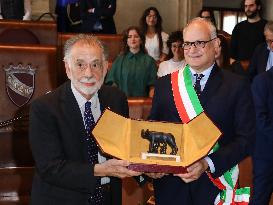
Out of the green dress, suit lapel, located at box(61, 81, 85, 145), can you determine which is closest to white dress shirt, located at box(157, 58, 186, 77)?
the green dress

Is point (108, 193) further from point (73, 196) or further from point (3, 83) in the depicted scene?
point (3, 83)

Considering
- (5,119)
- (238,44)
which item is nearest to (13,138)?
(5,119)

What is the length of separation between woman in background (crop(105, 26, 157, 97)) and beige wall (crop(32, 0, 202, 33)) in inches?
182

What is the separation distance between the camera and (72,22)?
7.52m

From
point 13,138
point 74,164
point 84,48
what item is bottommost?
point 13,138

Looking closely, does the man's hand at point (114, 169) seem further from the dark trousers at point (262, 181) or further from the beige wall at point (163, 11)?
the beige wall at point (163, 11)

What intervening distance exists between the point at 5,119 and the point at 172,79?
2135 millimetres

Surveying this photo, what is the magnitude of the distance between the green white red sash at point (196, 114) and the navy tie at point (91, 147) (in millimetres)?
406

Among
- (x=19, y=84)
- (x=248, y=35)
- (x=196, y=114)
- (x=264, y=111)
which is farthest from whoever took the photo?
(x=248, y=35)

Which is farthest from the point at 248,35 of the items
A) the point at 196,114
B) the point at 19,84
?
the point at 196,114

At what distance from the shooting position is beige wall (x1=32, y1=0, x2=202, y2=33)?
9703mm

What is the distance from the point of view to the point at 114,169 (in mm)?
1964

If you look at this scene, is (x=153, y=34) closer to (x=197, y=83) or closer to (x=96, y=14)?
(x=96, y=14)

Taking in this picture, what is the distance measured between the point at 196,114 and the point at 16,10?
5.18m
